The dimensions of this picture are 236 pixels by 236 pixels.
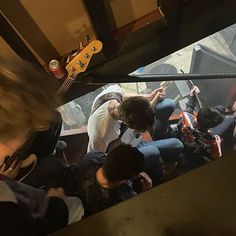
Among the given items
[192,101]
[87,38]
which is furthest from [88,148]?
[192,101]

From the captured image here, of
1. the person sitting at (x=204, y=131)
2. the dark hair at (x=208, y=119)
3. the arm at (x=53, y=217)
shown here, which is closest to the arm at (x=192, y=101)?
the person sitting at (x=204, y=131)

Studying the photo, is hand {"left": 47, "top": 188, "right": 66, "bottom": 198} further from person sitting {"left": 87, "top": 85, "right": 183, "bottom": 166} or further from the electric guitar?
person sitting {"left": 87, "top": 85, "right": 183, "bottom": 166}

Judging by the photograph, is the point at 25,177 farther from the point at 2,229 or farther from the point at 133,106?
the point at 133,106

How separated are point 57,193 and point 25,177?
0.59 feet

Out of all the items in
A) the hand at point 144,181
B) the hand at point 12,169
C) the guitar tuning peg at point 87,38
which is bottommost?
the hand at point 144,181

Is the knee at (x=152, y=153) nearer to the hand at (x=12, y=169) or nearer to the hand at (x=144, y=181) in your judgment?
the hand at (x=144, y=181)

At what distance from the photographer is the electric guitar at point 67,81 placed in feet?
3.33

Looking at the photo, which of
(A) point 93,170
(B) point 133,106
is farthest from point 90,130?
(A) point 93,170

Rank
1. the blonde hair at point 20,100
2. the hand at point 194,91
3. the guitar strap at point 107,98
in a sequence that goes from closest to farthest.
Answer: the blonde hair at point 20,100 < the guitar strap at point 107,98 < the hand at point 194,91

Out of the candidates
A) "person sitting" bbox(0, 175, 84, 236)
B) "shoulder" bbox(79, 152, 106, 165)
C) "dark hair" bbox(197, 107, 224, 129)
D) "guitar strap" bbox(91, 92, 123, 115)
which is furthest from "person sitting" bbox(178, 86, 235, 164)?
"person sitting" bbox(0, 175, 84, 236)

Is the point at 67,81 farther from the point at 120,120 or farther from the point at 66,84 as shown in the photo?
the point at 120,120

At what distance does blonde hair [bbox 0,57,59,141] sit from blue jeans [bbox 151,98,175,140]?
1.08 meters

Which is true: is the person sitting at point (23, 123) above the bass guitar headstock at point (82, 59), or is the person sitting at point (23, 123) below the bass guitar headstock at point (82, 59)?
above

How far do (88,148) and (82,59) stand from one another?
0.51 metres
